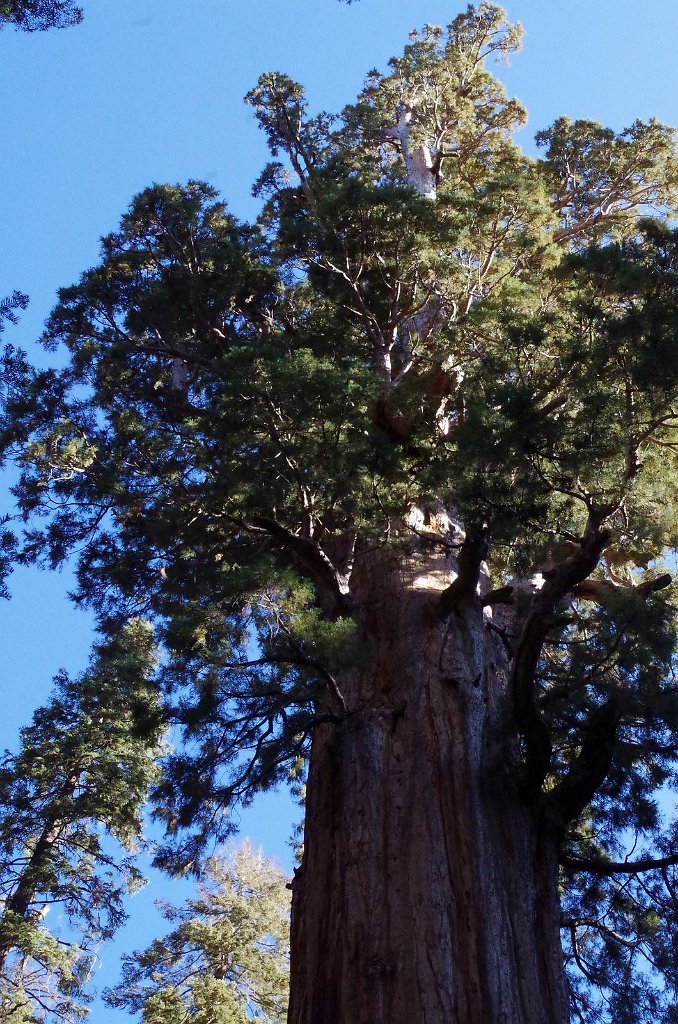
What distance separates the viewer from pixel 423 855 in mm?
→ 5699

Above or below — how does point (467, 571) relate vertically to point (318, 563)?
below

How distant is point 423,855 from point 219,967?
6245 millimetres

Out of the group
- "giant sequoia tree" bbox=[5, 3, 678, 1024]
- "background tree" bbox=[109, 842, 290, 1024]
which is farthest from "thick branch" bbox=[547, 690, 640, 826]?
"background tree" bbox=[109, 842, 290, 1024]

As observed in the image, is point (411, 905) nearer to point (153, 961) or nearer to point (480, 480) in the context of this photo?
point (480, 480)

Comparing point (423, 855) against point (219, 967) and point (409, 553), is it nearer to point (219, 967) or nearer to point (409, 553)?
point (409, 553)

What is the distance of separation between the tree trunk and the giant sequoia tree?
17mm

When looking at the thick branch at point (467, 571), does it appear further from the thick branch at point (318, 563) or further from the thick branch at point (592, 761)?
the thick branch at point (592, 761)

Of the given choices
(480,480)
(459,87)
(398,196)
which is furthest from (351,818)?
(459,87)

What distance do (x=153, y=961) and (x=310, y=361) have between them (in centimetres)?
698

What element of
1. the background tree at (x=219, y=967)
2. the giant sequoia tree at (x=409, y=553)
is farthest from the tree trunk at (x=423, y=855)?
the background tree at (x=219, y=967)

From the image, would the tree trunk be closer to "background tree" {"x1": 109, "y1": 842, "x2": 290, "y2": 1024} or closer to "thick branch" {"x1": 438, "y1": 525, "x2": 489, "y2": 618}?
"thick branch" {"x1": 438, "y1": 525, "x2": 489, "y2": 618}

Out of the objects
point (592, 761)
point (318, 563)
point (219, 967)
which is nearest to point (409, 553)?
point (318, 563)

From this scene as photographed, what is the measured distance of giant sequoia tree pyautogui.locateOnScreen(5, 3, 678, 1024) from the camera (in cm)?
581

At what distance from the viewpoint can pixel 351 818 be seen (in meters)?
6.04
